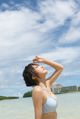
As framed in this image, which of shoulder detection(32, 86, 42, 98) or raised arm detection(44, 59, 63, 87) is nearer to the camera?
shoulder detection(32, 86, 42, 98)

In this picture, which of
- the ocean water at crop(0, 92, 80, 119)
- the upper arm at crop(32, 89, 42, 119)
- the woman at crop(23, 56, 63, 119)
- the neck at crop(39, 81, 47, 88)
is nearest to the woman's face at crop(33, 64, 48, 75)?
the woman at crop(23, 56, 63, 119)

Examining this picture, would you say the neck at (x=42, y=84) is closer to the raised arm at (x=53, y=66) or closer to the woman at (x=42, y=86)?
the woman at (x=42, y=86)

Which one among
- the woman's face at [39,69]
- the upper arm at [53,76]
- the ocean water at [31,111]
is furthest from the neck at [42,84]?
the ocean water at [31,111]

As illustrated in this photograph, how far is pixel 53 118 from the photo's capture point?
445cm

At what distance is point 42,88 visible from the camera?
4.55m

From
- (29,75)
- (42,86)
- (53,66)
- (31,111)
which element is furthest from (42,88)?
(31,111)

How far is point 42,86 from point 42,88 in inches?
1.7

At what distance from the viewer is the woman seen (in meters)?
4.41

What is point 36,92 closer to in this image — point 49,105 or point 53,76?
point 49,105

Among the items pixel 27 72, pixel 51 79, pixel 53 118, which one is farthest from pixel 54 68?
pixel 53 118

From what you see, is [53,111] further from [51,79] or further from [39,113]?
[51,79]

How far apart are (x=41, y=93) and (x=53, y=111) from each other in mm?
244

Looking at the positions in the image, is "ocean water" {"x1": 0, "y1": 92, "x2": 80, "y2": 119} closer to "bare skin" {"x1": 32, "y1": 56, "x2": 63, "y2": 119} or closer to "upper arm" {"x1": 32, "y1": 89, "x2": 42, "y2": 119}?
"bare skin" {"x1": 32, "y1": 56, "x2": 63, "y2": 119}

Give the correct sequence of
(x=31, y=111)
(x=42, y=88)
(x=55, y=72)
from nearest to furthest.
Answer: (x=42, y=88)
(x=55, y=72)
(x=31, y=111)
